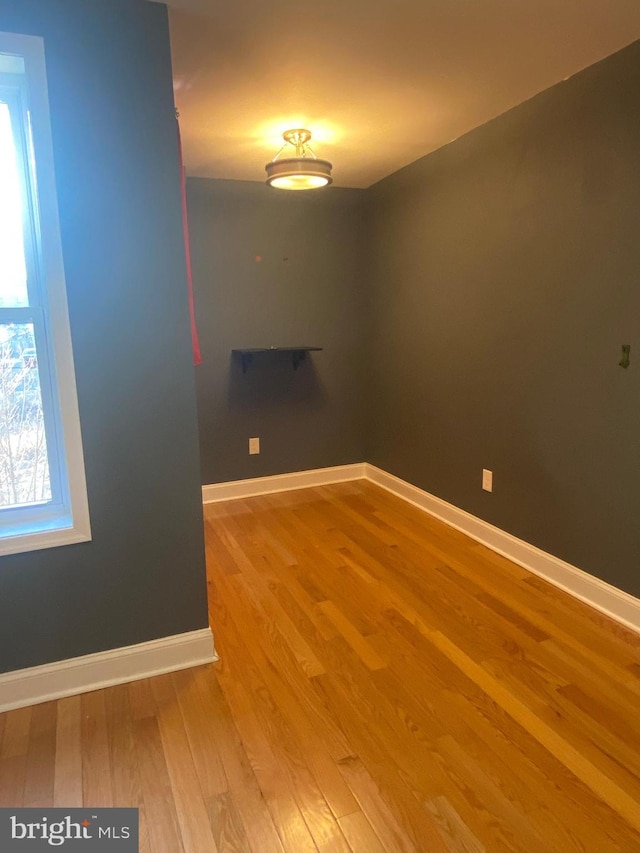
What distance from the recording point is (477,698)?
1882 mm

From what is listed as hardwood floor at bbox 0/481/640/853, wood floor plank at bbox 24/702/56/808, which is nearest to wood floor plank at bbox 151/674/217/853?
hardwood floor at bbox 0/481/640/853

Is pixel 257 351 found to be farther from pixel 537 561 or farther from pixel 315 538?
pixel 537 561

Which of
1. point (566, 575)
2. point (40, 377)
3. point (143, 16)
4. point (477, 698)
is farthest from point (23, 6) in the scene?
point (566, 575)

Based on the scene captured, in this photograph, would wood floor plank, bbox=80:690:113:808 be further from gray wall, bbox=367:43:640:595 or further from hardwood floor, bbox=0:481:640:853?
gray wall, bbox=367:43:640:595

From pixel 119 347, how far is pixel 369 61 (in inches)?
55.1

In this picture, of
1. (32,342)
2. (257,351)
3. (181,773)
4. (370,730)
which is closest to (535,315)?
(257,351)

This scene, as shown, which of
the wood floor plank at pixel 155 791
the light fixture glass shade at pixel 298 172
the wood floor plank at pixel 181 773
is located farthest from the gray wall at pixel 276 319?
the wood floor plank at pixel 155 791

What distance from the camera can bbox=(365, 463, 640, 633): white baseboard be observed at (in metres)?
2.31

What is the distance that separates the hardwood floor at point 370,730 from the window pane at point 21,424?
0.72 meters

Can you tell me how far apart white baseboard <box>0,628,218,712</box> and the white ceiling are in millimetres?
2075

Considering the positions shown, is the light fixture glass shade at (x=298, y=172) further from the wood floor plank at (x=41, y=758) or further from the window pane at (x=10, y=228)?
the wood floor plank at (x=41, y=758)

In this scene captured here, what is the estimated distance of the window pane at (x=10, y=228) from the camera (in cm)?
173

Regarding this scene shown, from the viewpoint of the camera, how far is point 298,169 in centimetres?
262

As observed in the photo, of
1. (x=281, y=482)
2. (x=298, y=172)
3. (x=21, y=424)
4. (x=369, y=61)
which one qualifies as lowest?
(x=281, y=482)
